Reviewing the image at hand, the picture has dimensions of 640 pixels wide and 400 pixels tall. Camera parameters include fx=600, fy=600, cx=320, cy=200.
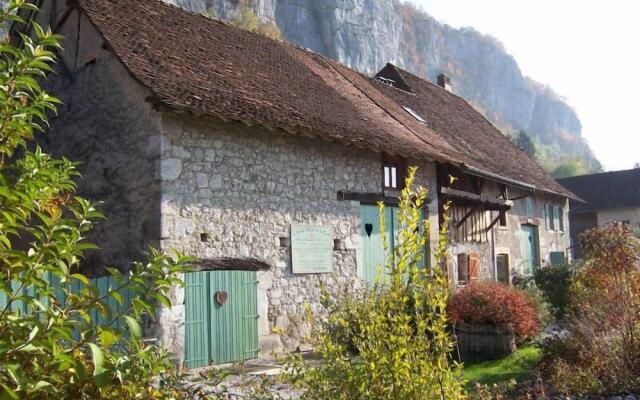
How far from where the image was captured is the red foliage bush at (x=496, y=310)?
337 inches

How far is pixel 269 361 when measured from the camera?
8781 millimetres

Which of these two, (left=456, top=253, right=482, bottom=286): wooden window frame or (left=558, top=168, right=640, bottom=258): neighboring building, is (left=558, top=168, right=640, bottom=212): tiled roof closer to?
(left=558, top=168, right=640, bottom=258): neighboring building

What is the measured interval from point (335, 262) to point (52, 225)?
8.04 m

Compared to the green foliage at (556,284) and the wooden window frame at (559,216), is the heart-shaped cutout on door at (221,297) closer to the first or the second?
the green foliage at (556,284)

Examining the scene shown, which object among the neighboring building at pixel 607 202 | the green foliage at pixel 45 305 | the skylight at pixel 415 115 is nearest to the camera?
the green foliage at pixel 45 305

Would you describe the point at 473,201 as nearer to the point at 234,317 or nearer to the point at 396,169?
the point at 396,169

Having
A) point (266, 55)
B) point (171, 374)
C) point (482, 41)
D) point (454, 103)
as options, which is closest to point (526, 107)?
point (482, 41)

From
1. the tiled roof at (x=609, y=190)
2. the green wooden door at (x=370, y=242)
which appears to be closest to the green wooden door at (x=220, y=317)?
the green wooden door at (x=370, y=242)

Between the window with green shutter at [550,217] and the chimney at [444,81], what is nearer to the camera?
the window with green shutter at [550,217]

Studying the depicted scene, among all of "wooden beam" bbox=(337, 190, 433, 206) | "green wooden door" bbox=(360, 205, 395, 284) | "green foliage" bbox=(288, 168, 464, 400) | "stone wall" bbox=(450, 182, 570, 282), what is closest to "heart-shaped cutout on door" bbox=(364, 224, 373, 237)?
"green wooden door" bbox=(360, 205, 395, 284)

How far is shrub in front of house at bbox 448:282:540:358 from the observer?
846cm

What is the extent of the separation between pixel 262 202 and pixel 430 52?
8775 centimetres

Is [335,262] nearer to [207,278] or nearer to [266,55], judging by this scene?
[207,278]

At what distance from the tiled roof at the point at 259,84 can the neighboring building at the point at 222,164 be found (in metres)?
0.04
